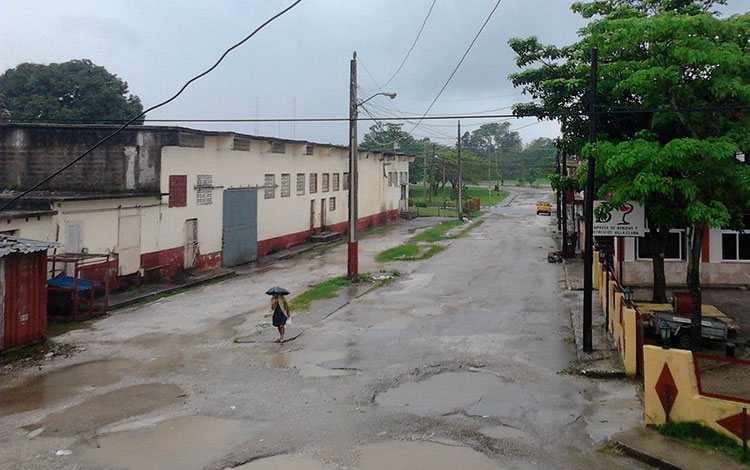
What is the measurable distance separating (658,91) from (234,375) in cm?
1005

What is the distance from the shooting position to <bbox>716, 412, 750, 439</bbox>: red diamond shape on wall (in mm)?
8438

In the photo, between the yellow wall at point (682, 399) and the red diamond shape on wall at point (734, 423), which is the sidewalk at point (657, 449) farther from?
the red diamond shape on wall at point (734, 423)

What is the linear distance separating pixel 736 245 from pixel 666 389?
14.1 meters

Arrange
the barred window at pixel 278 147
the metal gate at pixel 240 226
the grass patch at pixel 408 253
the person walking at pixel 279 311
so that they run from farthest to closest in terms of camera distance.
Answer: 1. the barred window at pixel 278 147
2. the grass patch at pixel 408 253
3. the metal gate at pixel 240 226
4. the person walking at pixel 279 311

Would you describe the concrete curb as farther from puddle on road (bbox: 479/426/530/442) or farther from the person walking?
puddle on road (bbox: 479/426/530/442)

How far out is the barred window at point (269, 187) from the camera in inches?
1221

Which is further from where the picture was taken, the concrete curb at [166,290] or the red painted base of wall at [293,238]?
the red painted base of wall at [293,238]

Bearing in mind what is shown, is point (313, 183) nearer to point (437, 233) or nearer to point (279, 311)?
point (437, 233)

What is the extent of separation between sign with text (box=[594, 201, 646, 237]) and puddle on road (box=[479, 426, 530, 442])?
252 inches

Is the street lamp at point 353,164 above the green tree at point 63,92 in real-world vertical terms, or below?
below

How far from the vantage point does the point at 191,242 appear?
25.2 meters

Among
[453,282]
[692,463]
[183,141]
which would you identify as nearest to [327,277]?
[453,282]

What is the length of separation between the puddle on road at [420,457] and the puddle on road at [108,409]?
403 centimetres

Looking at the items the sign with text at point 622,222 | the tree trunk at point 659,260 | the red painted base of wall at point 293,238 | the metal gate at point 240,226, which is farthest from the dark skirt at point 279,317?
the red painted base of wall at point 293,238
